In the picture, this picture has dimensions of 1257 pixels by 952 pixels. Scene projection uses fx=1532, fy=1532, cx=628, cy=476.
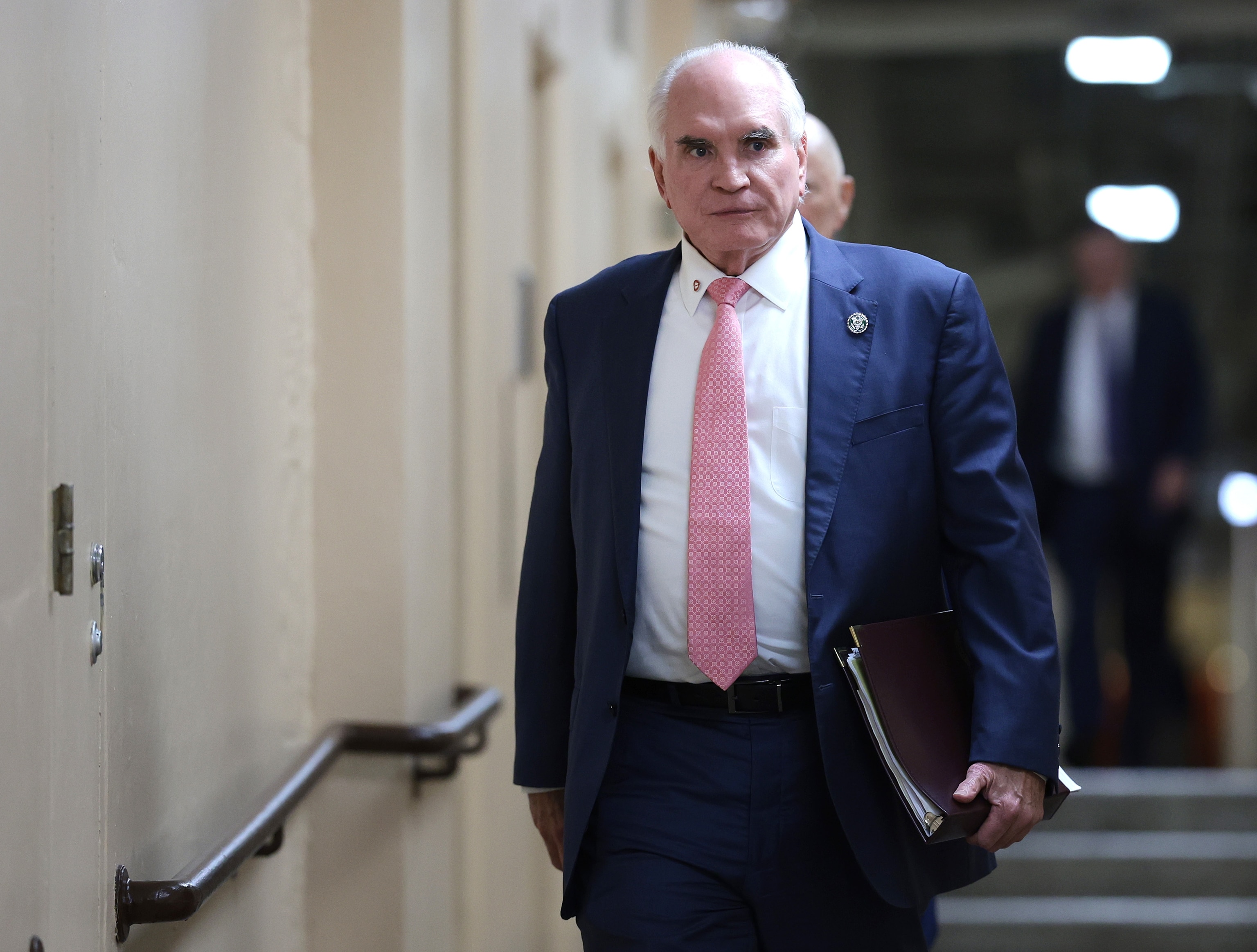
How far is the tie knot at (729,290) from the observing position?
211 cm

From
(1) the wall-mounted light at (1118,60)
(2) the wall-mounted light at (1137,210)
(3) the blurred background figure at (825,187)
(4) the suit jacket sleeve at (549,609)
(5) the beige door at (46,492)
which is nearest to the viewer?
(5) the beige door at (46,492)

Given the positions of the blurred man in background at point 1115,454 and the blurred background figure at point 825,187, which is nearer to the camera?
the blurred background figure at point 825,187

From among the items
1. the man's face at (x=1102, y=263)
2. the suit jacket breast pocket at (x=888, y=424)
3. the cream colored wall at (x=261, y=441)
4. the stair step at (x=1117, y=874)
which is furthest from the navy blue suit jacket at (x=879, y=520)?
the man's face at (x=1102, y=263)

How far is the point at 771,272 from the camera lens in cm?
212

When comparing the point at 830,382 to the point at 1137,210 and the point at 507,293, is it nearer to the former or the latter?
the point at 507,293

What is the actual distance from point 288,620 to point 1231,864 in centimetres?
393

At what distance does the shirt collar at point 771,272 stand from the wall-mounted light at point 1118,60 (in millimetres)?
7847

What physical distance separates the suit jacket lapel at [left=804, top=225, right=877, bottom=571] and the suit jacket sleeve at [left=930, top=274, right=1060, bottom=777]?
0.37 feet

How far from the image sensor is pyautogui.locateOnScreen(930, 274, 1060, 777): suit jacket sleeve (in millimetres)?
1921

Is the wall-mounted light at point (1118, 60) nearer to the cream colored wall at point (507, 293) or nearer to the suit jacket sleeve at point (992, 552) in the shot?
the cream colored wall at point (507, 293)

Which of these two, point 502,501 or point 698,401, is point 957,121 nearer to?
point 502,501

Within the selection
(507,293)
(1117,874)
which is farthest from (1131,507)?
(507,293)

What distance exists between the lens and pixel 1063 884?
5.33 m

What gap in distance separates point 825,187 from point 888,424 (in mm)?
889
